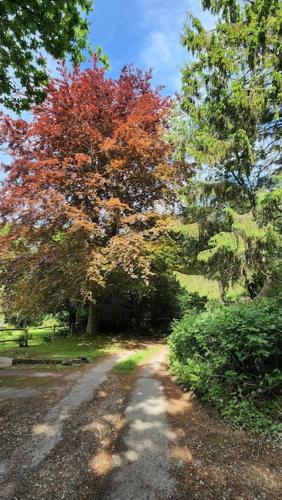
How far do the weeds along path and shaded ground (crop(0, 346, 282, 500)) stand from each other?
2.6 inches

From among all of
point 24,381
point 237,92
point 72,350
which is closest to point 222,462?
point 24,381

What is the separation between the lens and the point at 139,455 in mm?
3660

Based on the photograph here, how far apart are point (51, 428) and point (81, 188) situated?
10384mm

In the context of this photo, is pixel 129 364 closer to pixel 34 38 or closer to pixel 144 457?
pixel 144 457

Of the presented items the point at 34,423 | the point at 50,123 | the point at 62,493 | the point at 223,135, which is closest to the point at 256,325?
the point at 62,493

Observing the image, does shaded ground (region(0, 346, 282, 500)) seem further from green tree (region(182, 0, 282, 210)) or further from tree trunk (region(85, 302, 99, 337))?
tree trunk (region(85, 302, 99, 337))

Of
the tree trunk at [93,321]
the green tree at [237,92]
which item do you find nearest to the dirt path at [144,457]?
the green tree at [237,92]

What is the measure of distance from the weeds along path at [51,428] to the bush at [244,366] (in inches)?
92.2

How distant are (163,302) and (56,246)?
26.1 feet

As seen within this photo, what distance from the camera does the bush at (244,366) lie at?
4254mm

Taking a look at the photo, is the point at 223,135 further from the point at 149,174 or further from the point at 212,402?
the point at 212,402

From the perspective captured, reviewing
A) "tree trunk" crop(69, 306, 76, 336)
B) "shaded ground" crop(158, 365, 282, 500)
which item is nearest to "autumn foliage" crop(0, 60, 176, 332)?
"tree trunk" crop(69, 306, 76, 336)

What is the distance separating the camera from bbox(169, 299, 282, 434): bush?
14.0ft

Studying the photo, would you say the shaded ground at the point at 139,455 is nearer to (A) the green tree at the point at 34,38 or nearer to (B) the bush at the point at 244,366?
(B) the bush at the point at 244,366
